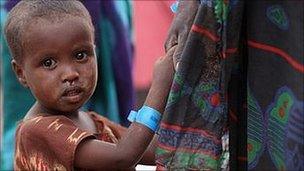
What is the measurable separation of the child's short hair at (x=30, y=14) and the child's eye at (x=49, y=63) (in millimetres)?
90

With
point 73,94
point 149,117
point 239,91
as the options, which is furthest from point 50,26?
point 239,91

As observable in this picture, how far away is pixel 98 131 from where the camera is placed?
8.18 ft

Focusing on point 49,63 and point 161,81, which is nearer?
point 161,81

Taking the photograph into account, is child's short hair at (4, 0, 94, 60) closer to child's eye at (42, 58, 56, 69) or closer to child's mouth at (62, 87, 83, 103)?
child's eye at (42, 58, 56, 69)

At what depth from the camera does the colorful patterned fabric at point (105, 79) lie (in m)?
3.49

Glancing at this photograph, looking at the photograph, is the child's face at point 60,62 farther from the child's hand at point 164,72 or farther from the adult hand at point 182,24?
the adult hand at point 182,24

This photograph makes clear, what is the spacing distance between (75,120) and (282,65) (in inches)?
36.6

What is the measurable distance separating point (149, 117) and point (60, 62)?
14.7 inches

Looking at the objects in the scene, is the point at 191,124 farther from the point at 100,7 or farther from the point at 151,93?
the point at 100,7

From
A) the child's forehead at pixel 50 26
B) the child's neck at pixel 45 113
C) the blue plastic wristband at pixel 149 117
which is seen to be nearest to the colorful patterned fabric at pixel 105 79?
the child's neck at pixel 45 113

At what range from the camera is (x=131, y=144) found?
2.15 m

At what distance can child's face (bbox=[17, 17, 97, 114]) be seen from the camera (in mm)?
2275

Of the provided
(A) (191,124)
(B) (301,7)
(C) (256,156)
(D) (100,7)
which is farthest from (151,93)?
(D) (100,7)

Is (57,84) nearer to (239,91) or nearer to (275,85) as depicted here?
(239,91)
